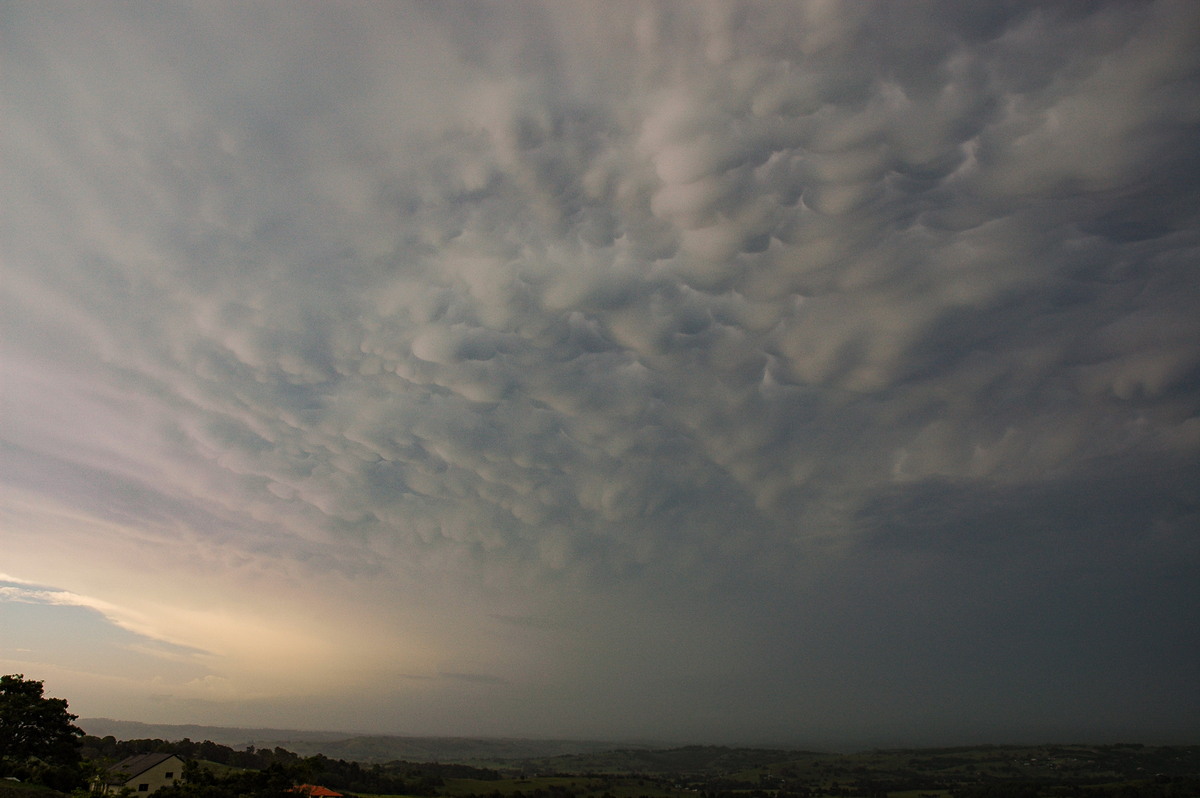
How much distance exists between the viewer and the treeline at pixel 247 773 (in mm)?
54125

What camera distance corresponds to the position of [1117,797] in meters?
192

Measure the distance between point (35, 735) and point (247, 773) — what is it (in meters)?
31.6

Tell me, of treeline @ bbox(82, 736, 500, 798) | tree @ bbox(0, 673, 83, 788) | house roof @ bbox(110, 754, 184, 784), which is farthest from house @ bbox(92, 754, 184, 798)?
tree @ bbox(0, 673, 83, 788)

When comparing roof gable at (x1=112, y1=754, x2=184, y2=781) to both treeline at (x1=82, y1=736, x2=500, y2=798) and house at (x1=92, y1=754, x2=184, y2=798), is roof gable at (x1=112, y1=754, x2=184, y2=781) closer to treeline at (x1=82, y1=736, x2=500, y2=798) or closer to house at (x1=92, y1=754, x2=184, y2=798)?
house at (x1=92, y1=754, x2=184, y2=798)

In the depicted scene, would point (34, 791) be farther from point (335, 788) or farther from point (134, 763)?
point (335, 788)

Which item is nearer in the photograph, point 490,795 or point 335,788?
point 335,788

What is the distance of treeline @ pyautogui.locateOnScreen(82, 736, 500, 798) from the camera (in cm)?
5412

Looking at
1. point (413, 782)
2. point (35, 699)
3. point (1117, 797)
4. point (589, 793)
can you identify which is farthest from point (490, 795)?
point (1117, 797)

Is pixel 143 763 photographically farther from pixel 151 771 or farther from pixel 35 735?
pixel 35 735

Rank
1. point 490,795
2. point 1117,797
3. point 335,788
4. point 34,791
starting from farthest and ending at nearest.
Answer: point 1117,797
point 490,795
point 335,788
point 34,791

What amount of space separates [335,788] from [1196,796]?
262 meters

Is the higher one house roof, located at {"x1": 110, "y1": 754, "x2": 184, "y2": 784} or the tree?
the tree

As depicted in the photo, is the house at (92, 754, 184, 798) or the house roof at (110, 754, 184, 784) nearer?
the house at (92, 754, 184, 798)

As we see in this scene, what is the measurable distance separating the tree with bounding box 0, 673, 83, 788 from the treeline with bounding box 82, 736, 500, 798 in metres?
4.01
